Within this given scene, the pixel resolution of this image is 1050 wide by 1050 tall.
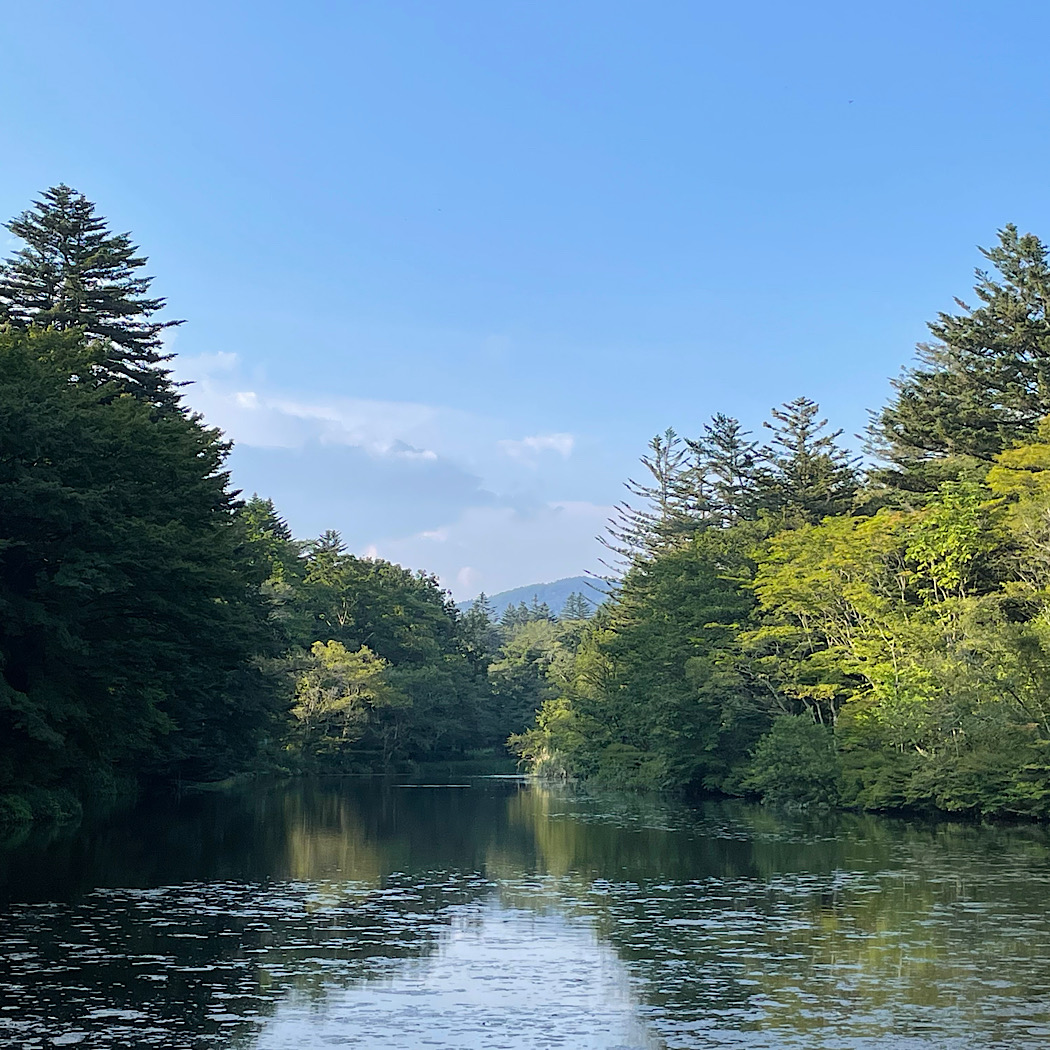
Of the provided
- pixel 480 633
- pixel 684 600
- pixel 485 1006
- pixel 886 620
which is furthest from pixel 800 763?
pixel 480 633

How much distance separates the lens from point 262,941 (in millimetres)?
14859

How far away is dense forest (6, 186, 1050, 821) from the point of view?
98.8 feet

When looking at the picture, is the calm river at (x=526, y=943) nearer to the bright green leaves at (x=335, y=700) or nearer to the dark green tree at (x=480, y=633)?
the bright green leaves at (x=335, y=700)

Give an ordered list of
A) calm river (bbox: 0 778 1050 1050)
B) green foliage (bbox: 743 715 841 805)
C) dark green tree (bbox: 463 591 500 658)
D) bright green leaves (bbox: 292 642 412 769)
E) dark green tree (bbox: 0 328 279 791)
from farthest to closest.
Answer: dark green tree (bbox: 463 591 500 658) → bright green leaves (bbox: 292 642 412 769) → green foliage (bbox: 743 715 841 805) → dark green tree (bbox: 0 328 279 791) → calm river (bbox: 0 778 1050 1050)

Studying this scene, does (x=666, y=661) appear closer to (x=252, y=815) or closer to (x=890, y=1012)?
(x=252, y=815)

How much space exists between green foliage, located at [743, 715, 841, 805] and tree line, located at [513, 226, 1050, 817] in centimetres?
9

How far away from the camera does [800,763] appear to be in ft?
135

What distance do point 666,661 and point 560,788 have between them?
1498 centimetres

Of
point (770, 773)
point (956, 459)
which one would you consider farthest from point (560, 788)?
point (956, 459)

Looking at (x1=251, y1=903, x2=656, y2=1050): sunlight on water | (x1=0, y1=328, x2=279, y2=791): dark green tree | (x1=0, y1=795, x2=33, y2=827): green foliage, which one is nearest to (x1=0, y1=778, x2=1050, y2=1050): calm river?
(x1=251, y1=903, x2=656, y2=1050): sunlight on water

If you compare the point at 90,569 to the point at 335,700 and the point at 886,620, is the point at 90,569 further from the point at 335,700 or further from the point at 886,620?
the point at 335,700

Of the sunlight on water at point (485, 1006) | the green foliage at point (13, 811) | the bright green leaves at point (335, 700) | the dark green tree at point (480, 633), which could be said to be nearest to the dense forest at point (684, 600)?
the green foliage at point (13, 811)

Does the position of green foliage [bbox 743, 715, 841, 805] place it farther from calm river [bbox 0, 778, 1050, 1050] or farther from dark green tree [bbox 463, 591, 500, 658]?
dark green tree [bbox 463, 591, 500, 658]

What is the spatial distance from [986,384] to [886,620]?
14.9m
